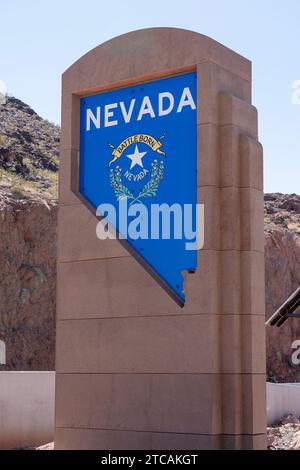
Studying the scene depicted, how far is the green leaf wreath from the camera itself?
10.4 m

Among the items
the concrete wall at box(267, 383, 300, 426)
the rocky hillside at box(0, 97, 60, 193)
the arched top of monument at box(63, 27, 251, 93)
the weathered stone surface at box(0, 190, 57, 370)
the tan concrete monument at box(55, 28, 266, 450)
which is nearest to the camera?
the tan concrete monument at box(55, 28, 266, 450)

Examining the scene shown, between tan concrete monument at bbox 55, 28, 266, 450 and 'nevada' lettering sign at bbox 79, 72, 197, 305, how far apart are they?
0.19 metres

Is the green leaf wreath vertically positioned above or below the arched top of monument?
below

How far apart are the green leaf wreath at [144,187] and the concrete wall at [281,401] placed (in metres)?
11.6

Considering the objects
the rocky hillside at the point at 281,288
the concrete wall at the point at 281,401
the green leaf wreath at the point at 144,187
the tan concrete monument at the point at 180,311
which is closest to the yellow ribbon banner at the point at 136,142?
the green leaf wreath at the point at 144,187

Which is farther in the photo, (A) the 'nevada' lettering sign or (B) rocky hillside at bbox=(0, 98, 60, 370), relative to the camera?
(B) rocky hillside at bbox=(0, 98, 60, 370)

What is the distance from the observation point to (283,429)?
19.5 m

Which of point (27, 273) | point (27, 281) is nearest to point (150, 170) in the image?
point (27, 281)

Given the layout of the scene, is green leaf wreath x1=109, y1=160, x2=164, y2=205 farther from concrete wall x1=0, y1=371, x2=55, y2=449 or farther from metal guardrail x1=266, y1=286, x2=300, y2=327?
concrete wall x1=0, y1=371, x2=55, y2=449

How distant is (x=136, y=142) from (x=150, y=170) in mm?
484

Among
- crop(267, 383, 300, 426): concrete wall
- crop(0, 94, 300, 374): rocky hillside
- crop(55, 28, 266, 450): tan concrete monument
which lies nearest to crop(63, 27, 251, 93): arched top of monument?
crop(55, 28, 266, 450): tan concrete monument

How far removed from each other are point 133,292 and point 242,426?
220 centimetres

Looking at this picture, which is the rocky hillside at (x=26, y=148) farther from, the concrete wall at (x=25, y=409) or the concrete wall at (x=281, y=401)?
the concrete wall at (x=25, y=409)

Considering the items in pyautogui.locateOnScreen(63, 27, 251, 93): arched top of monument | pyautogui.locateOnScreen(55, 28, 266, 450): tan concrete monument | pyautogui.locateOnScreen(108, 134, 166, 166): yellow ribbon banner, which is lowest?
pyautogui.locateOnScreen(55, 28, 266, 450): tan concrete monument
